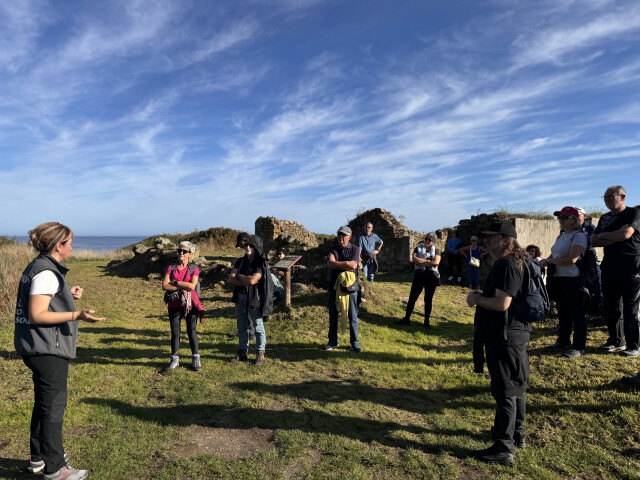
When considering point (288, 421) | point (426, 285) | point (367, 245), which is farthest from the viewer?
point (367, 245)

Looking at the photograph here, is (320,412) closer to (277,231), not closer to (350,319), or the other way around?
(350,319)

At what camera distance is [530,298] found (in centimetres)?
323

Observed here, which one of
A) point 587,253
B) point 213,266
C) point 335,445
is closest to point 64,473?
point 335,445

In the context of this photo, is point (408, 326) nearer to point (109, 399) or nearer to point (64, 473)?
point (109, 399)

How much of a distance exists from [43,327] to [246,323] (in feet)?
11.0

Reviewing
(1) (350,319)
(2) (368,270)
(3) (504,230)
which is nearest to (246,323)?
(1) (350,319)

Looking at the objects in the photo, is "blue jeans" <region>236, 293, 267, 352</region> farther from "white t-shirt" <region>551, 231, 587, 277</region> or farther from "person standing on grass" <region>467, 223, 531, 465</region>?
"white t-shirt" <region>551, 231, 587, 277</region>

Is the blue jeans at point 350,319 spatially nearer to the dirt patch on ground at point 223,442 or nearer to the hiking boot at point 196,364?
the hiking boot at point 196,364

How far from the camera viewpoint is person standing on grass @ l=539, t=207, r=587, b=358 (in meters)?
5.15

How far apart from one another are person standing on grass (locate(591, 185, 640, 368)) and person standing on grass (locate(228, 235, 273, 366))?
457 centimetres

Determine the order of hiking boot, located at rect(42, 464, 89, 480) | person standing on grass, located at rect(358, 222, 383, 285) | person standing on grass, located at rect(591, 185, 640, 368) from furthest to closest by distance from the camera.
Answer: person standing on grass, located at rect(358, 222, 383, 285)
person standing on grass, located at rect(591, 185, 640, 368)
hiking boot, located at rect(42, 464, 89, 480)

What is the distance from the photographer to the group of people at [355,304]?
2918 mm

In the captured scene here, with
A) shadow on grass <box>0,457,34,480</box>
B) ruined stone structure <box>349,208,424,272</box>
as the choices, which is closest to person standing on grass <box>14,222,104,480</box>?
shadow on grass <box>0,457,34,480</box>

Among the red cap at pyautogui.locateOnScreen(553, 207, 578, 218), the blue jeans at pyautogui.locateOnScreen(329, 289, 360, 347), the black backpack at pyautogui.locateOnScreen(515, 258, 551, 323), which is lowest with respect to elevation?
the blue jeans at pyautogui.locateOnScreen(329, 289, 360, 347)
